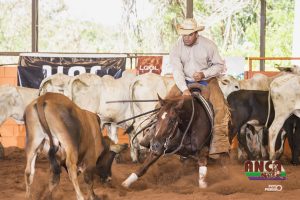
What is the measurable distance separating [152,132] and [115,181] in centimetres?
93

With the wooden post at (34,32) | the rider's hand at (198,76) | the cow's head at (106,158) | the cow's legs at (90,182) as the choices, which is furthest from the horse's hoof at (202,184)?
the wooden post at (34,32)

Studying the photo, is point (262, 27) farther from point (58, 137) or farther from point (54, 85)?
point (58, 137)

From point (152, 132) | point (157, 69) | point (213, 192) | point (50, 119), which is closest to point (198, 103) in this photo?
point (152, 132)

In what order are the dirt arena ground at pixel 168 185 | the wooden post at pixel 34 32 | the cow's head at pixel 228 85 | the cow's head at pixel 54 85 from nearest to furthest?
the dirt arena ground at pixel 168 185 < the cow's head at pixel 54 85 < the cow's head at pixel 228 85 < the wooden post at pixel 34 32

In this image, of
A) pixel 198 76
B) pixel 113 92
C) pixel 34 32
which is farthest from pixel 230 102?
pixel 34 32

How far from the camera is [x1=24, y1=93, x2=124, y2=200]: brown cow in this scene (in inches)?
273

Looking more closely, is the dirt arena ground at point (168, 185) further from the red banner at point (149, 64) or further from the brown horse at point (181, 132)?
the red banner at point (149, 64)

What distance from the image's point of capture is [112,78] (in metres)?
12.2

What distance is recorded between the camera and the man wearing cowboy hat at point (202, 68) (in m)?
8.61

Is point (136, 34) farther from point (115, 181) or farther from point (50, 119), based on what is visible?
point (50, 119)

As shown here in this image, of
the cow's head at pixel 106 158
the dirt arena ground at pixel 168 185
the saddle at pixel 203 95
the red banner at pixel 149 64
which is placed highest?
the red banner at pixel 149 64

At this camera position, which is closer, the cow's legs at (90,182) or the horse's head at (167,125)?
the cow's legs at (90,182)

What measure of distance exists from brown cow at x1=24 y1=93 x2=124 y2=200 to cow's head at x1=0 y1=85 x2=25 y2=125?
4.89 m

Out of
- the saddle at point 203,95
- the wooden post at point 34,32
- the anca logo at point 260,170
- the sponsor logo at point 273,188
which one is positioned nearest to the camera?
the sponsor logo at point 273,188
